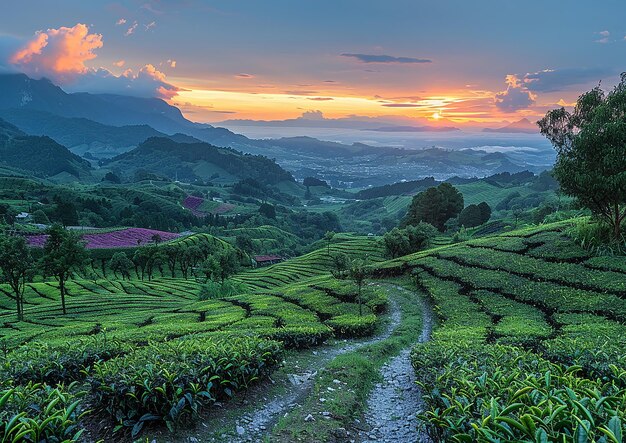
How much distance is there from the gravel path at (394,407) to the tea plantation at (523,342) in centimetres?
73

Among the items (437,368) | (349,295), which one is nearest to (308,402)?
(437,368)

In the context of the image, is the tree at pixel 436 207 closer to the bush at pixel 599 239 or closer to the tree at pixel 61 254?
the bush at pixel 599 239

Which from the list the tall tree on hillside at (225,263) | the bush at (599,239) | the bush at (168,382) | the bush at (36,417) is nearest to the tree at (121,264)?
the tall tree on hillside at (225,263)

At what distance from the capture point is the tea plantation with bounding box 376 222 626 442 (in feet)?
18.8

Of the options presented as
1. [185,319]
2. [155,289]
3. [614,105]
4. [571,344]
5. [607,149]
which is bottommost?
[155,289]

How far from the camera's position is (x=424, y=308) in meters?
31.5

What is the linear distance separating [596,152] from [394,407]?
2748 centimetres

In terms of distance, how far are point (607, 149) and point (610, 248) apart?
8.02 m

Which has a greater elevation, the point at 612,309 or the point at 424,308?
the point at 612,309

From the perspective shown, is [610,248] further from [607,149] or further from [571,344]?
[571,344]

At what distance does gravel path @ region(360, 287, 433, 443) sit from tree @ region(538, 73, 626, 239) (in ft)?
73.2

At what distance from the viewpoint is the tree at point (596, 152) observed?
2820 cm

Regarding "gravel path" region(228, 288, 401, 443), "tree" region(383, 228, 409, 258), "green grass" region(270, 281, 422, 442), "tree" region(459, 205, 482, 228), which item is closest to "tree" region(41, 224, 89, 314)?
"gravel path" region(228, 288, 401, 443)

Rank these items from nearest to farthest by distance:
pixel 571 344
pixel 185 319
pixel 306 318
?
pixel 571 344 → pixel 306 318 → pixel 185 319
